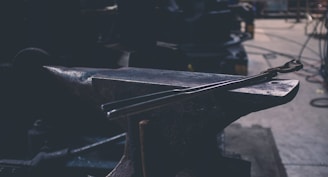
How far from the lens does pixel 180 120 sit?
4.39 ft

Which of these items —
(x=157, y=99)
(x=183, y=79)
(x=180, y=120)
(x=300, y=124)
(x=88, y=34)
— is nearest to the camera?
(x=157, y=99)

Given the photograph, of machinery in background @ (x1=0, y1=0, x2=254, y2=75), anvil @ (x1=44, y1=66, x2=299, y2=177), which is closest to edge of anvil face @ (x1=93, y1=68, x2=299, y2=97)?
anvil @ (x1=44, y1=66, x2=299, y2=177)

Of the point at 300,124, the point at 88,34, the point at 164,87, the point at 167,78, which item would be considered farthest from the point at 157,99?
the point at 300,124

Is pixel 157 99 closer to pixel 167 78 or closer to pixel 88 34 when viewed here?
pixel 167 78

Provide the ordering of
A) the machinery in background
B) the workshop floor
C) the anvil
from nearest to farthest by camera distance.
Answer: the anvil → the machinery in background → the workshop floor

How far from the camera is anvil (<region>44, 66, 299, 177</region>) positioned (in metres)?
1.27

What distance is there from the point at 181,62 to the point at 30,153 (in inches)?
45.0

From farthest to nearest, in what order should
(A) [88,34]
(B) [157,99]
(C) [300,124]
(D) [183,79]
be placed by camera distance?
(C) [300,124] < (A) [88,34] < (D) [183,79] < (B) [157,99]

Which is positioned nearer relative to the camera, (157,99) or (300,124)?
(157,99)

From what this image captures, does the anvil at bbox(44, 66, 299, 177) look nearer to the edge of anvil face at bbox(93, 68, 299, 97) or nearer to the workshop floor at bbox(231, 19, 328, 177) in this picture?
the edge of anvil face at bbox(93, 68, 299, 97)

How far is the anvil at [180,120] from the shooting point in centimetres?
127

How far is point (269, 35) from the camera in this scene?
809 cm

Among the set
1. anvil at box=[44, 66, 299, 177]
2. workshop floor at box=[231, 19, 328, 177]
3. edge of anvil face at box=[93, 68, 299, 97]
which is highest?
edge of anvil face at box=[93, 68, 299, 97]

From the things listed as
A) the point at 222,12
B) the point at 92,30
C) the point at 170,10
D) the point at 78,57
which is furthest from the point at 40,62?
the point at 222,12
